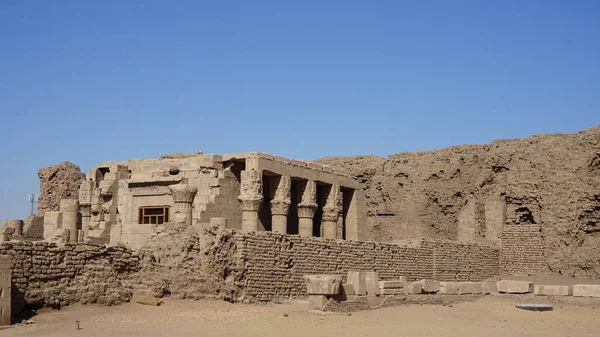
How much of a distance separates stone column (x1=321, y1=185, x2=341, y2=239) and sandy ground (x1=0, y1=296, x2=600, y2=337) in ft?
32.8

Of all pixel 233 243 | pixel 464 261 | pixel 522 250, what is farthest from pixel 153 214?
pixel 522 250

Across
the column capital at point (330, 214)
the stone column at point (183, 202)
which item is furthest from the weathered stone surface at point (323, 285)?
the column capital at point (330, 214)

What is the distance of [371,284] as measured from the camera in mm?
21297

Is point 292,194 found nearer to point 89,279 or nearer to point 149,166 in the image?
point 149,166

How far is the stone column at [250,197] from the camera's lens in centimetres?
2614

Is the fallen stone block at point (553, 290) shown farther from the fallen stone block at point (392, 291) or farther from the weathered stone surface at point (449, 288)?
the fallen stone block at point (392, 291)

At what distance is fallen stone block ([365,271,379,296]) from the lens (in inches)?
835

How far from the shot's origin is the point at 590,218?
98.2 feet

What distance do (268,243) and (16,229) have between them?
→ 11465 mm

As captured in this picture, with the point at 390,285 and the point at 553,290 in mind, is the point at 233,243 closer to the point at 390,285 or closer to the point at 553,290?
the point at 390,285

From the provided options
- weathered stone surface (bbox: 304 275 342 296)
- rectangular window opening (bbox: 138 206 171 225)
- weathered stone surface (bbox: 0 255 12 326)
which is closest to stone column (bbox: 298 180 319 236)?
rectangular window opening (bbox: 138 206 171 225)

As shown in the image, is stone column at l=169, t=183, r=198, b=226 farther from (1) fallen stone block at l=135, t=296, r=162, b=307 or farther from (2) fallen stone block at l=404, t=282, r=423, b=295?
(2) fallen stone block at l=404, t=282, r=423, b=295

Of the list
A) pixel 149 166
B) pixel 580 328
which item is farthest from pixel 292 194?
pixel 580 328

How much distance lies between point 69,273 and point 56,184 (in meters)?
Answer: 21.0
